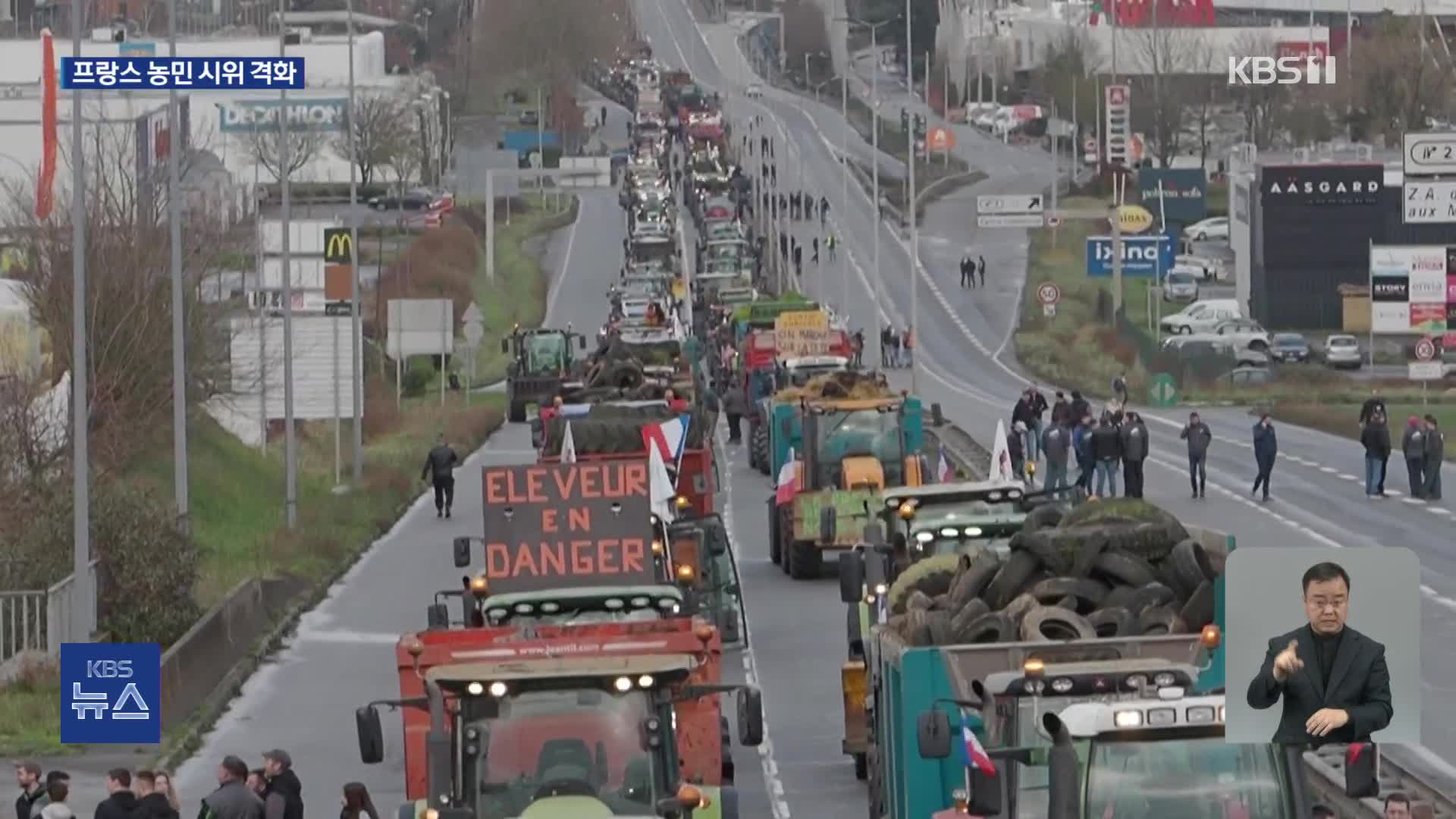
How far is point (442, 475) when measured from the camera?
51250 millimetres

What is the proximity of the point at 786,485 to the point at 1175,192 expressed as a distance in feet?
289

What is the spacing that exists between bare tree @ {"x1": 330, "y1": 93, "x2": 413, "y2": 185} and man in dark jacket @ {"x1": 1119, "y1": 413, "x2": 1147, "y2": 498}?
8422 centimetres

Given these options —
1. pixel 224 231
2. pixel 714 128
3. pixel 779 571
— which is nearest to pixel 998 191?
pixel 714 128

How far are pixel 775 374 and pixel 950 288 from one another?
193 ft

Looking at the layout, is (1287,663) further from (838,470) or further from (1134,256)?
(1134,256)

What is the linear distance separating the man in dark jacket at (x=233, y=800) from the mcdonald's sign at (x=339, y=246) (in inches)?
1378

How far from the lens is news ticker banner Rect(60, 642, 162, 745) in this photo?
68.6ft

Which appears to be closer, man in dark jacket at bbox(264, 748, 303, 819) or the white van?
man in dark jacket at bbox(264, 748, 303, 819)

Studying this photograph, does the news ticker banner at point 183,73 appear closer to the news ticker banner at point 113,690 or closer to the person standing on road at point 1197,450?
the news ticker banner at point 113,690

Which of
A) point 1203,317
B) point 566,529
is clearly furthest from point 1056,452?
point 1203,317

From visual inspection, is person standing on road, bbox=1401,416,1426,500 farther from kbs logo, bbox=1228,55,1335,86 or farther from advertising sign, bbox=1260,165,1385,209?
kbs logo, bbox=1228,55,1335,86

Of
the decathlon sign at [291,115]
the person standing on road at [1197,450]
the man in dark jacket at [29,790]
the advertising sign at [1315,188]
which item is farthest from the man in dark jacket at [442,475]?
the decathlon sign at [291,115]

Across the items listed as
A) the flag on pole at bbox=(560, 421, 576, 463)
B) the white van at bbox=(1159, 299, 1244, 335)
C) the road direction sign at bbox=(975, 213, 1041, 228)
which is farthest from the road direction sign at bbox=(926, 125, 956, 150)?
the flag on pole at bbox=(560, 421, 576, 463)

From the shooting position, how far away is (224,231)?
6869 centimetres
